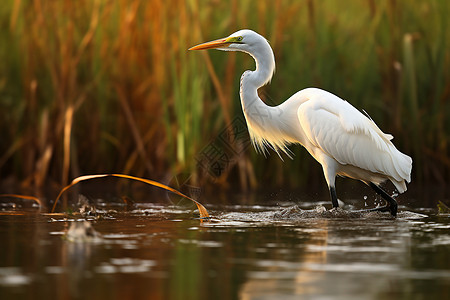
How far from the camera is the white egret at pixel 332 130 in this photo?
7.69 m

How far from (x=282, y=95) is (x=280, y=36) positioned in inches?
29.1

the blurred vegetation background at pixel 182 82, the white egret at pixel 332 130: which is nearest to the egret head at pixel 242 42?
the white egret at pixel 332 130

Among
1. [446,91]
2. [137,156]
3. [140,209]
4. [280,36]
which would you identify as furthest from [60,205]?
[446,91]

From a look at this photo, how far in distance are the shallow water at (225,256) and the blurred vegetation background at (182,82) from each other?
283 cm

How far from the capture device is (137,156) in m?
10.1

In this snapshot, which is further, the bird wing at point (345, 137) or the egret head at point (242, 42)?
the egret head at point (242, 42)

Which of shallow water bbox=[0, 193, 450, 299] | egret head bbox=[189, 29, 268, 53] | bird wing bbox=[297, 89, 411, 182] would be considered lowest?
shallow water bbox=[0, 193, 450, 299]

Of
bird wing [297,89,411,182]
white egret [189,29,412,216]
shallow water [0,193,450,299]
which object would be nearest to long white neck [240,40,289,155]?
white egret [189,29,412,216]

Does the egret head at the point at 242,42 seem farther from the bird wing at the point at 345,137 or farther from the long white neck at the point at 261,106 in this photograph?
the bird wing at the point at 345,137

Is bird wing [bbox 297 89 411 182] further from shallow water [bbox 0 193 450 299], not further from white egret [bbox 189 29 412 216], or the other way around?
shallow water [bbox 0 193 450 299]

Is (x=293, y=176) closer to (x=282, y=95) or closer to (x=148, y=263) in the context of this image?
(x=282, y=95)

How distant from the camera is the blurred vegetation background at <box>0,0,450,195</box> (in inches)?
384

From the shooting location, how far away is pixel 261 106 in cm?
811

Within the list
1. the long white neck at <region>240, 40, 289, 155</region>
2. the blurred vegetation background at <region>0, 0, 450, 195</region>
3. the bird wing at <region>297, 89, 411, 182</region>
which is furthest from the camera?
the blurred vegetation background at <region>0, 0, 450, 195</region>
